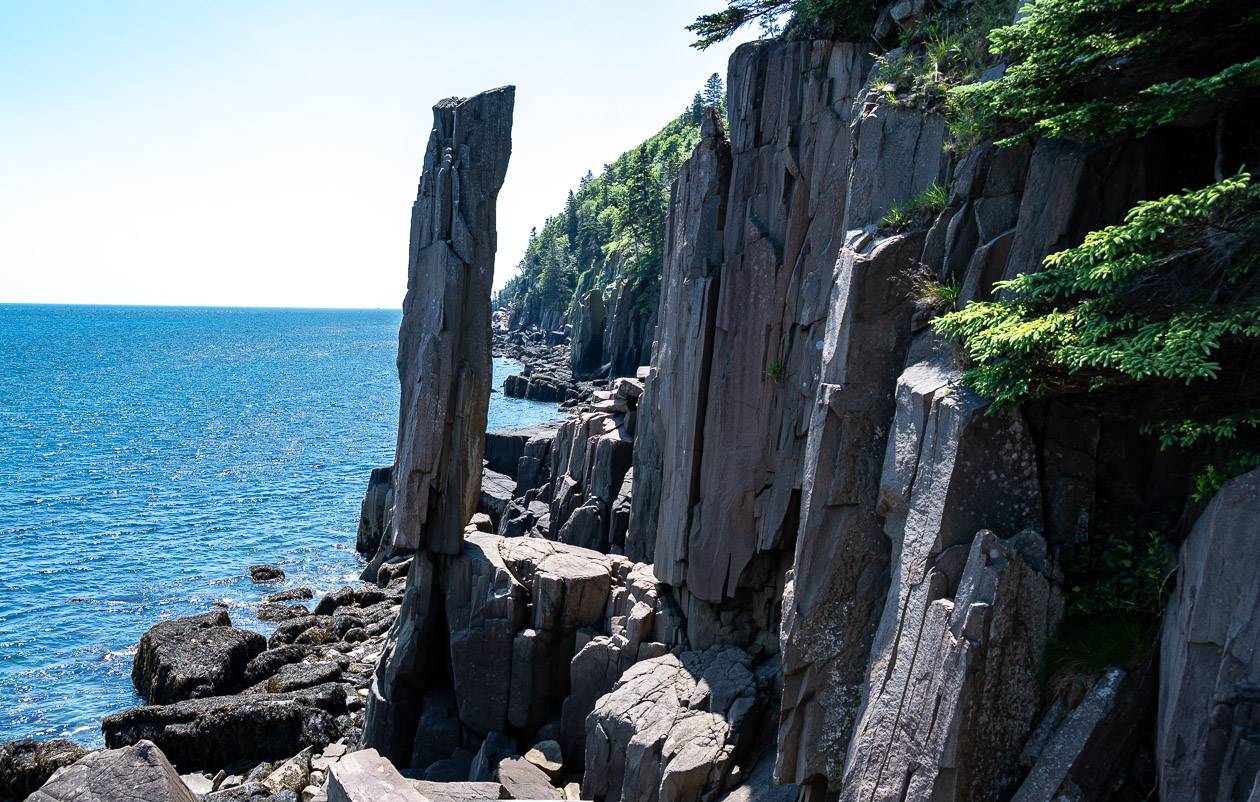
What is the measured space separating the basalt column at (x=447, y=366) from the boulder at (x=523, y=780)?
4.54 m

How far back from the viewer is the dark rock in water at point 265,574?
36.3m

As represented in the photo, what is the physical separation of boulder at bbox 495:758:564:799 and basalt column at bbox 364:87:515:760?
454cm

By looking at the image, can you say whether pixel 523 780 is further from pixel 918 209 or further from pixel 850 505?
pixel 918 209

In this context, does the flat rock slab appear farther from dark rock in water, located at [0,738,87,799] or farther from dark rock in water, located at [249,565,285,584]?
dark rock in water, located at [249,565,285,584]

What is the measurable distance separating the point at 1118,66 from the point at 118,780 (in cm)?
1363

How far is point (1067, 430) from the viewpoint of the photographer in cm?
930

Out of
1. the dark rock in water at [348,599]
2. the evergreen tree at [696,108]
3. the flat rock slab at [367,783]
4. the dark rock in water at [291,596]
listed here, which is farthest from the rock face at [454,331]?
the evergreen tree at [696,108]

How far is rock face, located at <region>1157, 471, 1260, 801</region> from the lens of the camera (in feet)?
22.2

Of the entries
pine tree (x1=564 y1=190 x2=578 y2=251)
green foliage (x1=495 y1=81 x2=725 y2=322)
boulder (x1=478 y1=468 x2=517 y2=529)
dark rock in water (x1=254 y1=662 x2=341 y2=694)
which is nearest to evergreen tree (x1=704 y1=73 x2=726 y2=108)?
green foliage (x1=495 y1=81 x2=725 y2=322)

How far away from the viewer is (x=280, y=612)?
32062 mm

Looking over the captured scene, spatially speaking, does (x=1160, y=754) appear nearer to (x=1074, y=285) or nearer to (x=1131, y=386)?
(x=1131, y=386)

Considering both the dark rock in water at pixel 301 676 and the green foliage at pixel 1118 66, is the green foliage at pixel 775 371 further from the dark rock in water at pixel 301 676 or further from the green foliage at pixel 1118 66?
the dark rock in water at pixel 301 676

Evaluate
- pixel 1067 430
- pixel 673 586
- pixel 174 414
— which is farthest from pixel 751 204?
pixel 174 414

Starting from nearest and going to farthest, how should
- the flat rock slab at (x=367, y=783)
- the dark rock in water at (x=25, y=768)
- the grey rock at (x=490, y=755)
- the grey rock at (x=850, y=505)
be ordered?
the flat rock slab at (x=367, y=783) → the grey rock at (x=850, y=505) → the grey rock at (x=490, y=755) → the dark rock in water at (x=25, y=768)
